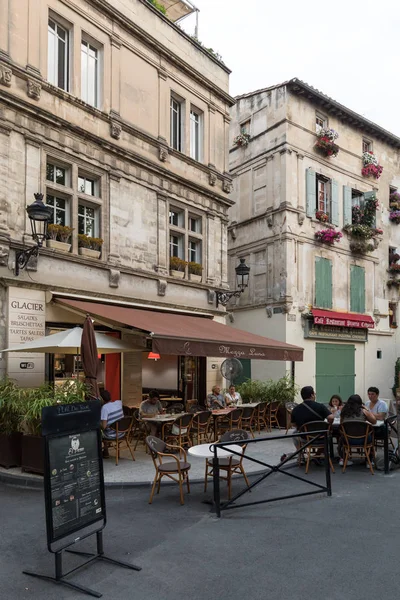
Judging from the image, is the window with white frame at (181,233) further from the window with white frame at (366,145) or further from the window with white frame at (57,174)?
the window with white frame at (366,145)

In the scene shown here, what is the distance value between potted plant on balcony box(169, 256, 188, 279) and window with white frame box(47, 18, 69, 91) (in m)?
4.81

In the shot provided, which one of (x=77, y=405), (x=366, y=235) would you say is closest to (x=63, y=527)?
(x=77, y=405)

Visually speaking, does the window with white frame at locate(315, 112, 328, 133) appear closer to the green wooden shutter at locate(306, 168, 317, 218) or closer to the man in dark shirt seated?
the green wooden shutter at locate(306, 168, 317, 218)

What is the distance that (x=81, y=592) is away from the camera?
4.06 meters

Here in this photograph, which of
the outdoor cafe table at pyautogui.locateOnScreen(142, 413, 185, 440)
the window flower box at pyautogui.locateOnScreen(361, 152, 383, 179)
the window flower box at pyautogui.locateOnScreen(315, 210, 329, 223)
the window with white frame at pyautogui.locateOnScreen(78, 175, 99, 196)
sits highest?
the window flower box at pyautogui.locateOnScreen(361, 152, 383, 179)

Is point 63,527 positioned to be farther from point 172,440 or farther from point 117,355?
point 117,355

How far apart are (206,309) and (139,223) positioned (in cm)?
324

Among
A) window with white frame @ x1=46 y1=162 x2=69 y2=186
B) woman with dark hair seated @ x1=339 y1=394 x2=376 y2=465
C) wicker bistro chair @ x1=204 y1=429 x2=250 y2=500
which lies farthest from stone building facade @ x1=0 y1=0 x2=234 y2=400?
woman with dark hair seated @ x1=339 y1=394 x2=376 y2=465

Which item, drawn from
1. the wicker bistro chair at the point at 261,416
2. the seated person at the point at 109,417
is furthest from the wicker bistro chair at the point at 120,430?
the wicker bistro chair at the point at 261,416

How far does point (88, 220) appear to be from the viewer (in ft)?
38.4

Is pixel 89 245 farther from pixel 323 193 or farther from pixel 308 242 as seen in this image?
pixel 323 193

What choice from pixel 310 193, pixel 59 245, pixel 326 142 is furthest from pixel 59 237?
pixel 326 142

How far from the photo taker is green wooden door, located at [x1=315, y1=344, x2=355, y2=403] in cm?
1864

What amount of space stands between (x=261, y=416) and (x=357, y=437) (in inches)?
191
